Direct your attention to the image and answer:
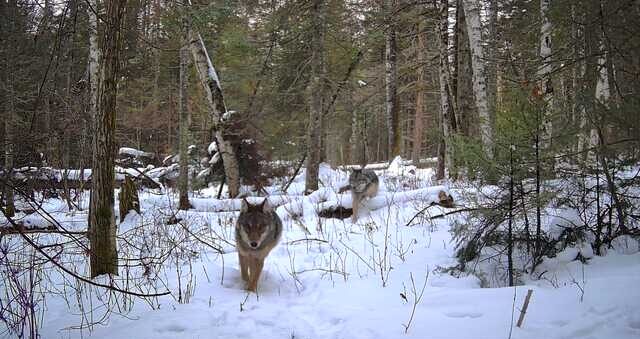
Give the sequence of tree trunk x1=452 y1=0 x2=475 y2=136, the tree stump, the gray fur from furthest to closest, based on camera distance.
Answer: tree trunk x1=452 y1=0 x2=475 y2=136
the gray fur
the tree stump

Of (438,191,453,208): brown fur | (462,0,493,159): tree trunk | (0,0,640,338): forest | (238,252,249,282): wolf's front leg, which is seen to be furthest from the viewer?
(462,0,493,159): tree trunk

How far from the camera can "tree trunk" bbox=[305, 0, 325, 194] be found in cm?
1256

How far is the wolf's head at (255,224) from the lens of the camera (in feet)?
18.6

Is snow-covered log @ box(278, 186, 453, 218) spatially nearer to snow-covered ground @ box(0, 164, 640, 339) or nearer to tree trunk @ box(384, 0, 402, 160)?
snow-covered ground @ box(0, 164, 640, 339)

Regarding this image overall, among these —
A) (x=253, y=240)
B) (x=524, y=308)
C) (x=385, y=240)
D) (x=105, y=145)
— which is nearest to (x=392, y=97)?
(x=385, y=240)

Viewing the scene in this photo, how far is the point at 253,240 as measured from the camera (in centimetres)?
562

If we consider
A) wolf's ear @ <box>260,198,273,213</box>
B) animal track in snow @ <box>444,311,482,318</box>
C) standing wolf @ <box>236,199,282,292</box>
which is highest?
wolf's ear @ <box>260,198,273,213</box>

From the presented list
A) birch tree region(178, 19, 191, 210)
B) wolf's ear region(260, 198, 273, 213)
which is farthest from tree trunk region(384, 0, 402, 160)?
wolf's ear region(260, 198, 273, 213)

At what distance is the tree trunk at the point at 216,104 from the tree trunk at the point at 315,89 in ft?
8.23

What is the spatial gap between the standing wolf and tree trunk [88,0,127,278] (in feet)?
5.30

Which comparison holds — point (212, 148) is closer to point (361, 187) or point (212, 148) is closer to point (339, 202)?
point (339, 202)

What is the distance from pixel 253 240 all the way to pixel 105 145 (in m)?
2.10

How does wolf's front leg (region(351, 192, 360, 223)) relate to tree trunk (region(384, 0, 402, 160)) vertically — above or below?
below

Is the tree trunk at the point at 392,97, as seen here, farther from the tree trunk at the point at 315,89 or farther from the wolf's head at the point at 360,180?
the wolf's head at the point at 360,180
